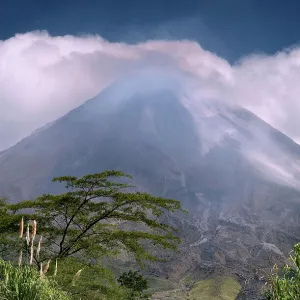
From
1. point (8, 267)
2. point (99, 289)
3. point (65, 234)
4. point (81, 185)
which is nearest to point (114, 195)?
point (81, 185)

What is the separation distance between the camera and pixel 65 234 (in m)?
24.4

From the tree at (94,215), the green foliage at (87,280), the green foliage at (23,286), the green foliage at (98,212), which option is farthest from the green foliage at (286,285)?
the green foliage at (87,280)

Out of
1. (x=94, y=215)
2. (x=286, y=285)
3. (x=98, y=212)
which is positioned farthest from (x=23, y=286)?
(x=94, y=215)

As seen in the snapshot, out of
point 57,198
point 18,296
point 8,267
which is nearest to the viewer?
point 18,296

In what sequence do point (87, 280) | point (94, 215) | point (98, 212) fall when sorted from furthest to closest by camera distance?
point (94, 215) → point (98, 212) → point (87, 280)

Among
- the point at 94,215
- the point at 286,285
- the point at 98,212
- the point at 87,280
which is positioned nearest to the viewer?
the point at 286,285

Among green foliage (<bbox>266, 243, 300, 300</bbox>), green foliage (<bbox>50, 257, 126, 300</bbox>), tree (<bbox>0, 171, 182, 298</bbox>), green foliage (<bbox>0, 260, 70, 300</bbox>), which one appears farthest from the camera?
tree (<bbox>0, 171, 182, 298</bbox>)

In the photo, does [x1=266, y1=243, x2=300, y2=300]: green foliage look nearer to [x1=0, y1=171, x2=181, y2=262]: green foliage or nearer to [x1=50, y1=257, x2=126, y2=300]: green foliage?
[x1=0, y1=171, x2=181, y2=262]: green foliage

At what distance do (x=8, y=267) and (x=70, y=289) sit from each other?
1206cm

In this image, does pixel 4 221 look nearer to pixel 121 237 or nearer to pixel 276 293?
pixel 121 237

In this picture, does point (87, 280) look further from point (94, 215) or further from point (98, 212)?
point (98, 212)

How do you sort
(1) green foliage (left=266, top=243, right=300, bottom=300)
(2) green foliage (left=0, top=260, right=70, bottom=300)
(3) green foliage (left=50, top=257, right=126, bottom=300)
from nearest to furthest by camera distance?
(2) green foliage (left=0, top=260, right=70, bottom=300)
(1) green foliage (left=266, top=243, right=300, bottom=300)
(3) green foliage (left=50, top=257, right=126, bottom=300)

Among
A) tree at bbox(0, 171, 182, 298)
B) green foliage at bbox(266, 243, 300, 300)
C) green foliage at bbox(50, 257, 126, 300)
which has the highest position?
tree at bbox(0, 171, 182, 298)

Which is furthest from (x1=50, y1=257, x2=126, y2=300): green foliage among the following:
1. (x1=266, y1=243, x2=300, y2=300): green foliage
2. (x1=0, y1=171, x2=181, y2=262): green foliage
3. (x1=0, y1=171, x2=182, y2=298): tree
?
(x1=266, y1=243, x2=300, y2=300): green foliage
